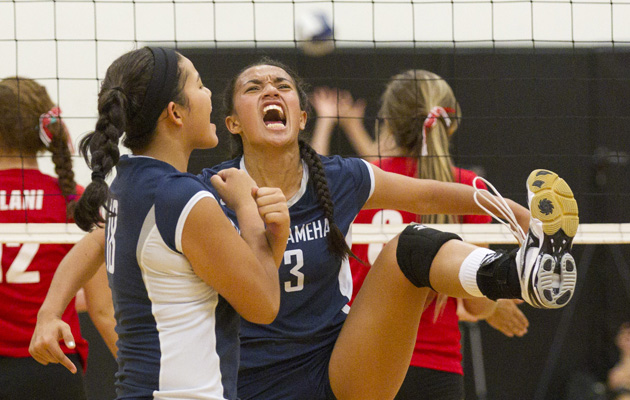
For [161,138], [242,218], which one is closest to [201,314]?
[242,218]

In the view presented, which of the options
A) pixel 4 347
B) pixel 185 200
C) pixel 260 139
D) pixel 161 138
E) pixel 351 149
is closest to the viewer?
pixel 185 200

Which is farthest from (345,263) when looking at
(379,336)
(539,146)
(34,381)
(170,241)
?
(539,146)

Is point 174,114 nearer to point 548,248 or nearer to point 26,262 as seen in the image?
point 548,248

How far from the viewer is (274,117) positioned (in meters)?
2.47

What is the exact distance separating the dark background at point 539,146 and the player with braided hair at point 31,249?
1.25 metres

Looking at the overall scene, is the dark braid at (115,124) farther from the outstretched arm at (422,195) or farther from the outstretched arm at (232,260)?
the outstretched arm at (422,195)

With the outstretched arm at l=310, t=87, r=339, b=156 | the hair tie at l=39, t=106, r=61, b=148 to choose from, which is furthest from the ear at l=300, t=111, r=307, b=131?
the outstretched arm at l=310, t=87, r=339, b=156

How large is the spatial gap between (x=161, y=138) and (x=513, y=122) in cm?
294

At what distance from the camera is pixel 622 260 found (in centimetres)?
433

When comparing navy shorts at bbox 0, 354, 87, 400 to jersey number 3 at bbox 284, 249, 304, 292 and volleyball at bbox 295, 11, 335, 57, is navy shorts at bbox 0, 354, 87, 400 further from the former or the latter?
volleyball at bbox 295, 11, 335, 57

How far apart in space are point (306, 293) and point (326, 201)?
265 mm

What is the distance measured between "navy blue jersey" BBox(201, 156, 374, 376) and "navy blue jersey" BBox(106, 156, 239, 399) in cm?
55

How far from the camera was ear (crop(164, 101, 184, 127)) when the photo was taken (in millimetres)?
1730

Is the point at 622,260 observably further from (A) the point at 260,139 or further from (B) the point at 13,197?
(B) the point at 13,197
